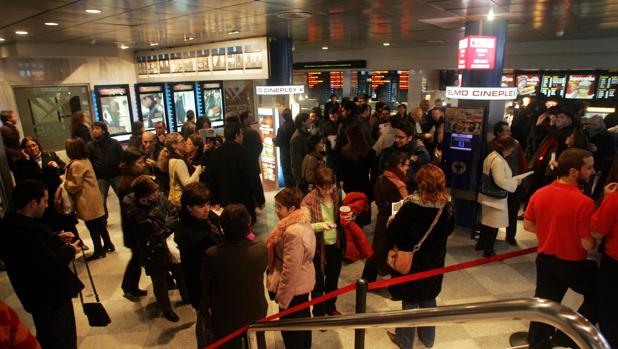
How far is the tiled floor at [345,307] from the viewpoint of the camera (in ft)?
11.1

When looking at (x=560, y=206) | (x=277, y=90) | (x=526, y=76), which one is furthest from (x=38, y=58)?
(x=526, y=76)

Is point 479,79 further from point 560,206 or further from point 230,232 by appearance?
point 230,232

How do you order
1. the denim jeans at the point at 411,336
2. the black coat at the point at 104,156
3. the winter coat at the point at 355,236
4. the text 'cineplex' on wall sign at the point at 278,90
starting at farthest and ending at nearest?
the text 'cineplex' on wall sign at the point at 278,90 → the black coat at the point at 104,156 → the winter coat at the point at 355,236 → the denim jeans at the point at 411,336

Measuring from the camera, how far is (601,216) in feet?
7.77

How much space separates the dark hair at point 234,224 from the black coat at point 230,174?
2.46 metres

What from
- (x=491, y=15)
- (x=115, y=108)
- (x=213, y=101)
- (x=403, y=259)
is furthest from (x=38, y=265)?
(x=213, y=101)

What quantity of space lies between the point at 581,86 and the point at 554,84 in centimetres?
64

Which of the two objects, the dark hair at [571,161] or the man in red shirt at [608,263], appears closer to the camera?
the man in red shirt at [608,263]

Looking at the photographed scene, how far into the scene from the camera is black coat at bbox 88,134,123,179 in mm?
5410

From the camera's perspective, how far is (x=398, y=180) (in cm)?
354

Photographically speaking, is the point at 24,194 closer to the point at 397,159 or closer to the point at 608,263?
the point at 397,159

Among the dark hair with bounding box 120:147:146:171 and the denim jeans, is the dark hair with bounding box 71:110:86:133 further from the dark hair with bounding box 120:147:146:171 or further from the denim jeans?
the denim jeans

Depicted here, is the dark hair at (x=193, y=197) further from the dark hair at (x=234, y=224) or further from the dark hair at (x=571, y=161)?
the dark hair at (x=571, y=161)

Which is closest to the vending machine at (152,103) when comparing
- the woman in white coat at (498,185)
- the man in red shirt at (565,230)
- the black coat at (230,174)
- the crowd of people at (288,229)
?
the crowd of people at (288,229)
